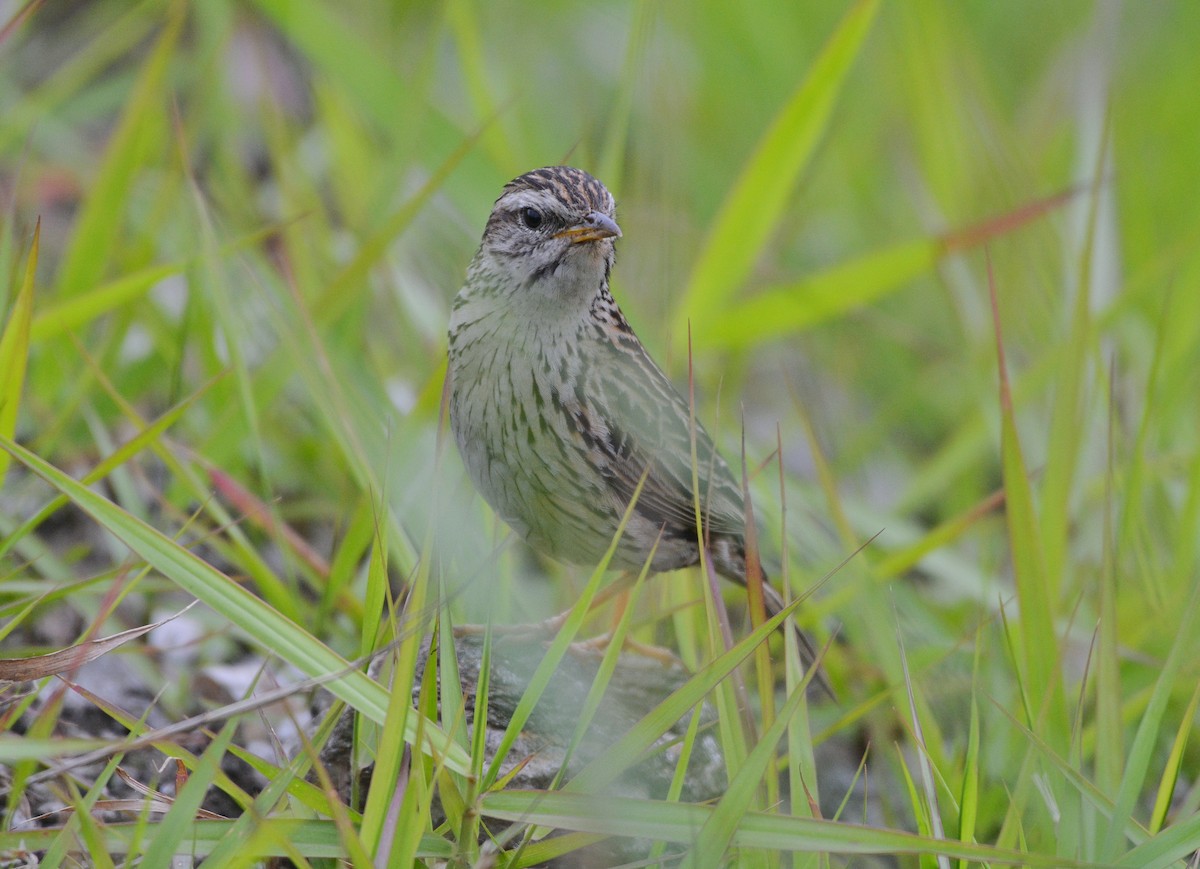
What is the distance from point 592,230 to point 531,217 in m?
0.22

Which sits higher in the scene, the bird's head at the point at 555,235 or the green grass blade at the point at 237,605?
the bird's head at the point at 555,235

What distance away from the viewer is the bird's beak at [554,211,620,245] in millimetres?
3854

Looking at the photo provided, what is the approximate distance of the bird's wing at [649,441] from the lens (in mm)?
3926

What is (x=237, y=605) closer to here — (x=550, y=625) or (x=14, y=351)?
(x=14, y=351)

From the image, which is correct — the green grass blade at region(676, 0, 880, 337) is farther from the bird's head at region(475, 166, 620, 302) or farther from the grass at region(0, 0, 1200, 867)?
the bird's head at region(475, 166, 620, 302)

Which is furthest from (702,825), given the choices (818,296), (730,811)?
(818,296)

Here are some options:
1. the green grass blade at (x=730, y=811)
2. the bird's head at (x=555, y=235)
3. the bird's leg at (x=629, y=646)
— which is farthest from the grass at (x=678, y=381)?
the bird's head at (x=555, y=235)

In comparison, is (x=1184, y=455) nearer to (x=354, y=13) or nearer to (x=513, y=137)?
(x=513, y=137)

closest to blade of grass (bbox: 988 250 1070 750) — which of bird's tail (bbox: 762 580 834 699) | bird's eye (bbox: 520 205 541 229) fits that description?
bird's tail (bbox: 762 580 834 699)

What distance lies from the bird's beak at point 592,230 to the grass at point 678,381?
0.54m

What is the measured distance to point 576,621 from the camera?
9.79ft

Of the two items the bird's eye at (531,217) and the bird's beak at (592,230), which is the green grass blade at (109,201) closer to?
the bird's eye at (531,217)

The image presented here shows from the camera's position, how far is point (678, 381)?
208 inches

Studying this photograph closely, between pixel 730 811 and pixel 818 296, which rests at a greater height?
pixel 818 296
